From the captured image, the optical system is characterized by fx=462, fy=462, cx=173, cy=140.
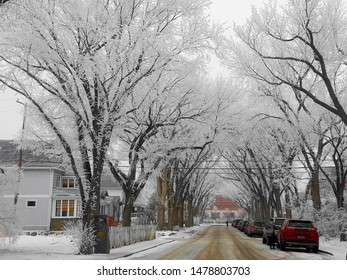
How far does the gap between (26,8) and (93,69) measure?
332 centimetres

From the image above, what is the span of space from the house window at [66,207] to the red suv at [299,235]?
2640 cm

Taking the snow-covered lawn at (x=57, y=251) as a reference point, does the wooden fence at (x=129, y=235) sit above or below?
above

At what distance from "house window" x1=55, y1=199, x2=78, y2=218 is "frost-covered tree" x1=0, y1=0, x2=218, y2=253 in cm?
2535

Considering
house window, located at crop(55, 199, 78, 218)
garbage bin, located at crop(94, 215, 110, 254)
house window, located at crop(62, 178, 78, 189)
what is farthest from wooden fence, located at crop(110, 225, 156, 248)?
house window, located at crop(62, 178, 78, 189)

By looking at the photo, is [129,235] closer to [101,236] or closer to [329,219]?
[101,236]

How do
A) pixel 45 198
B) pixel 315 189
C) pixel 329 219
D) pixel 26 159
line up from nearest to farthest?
pixel 329 219 < pixel 315 189 < pixel 45 198 < pixel 26 159

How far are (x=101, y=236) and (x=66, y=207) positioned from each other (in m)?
27.4

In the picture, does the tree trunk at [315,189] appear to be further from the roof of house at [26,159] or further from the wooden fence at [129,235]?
the roof of house at [26,159]

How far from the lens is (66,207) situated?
45.3m

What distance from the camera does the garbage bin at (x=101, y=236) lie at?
18953mm

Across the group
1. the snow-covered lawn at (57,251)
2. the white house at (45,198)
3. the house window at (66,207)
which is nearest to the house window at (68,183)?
the white house at (45,198)

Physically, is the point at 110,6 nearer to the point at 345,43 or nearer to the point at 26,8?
the point at 26,8

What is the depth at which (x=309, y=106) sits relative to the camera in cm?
3356

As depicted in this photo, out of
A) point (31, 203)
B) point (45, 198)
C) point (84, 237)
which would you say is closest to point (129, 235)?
point (84, 237)
